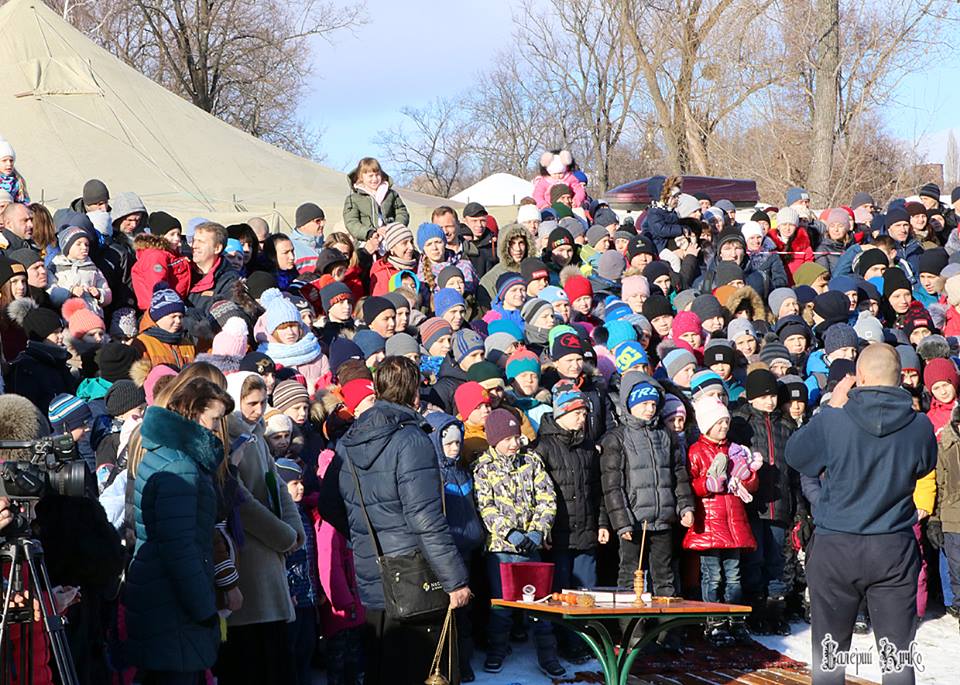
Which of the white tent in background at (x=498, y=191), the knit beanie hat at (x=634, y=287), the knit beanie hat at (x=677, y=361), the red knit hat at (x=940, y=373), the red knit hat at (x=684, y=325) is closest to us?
the knit beanie hat at (x=677, y=361)

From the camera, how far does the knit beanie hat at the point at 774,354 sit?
9812 millimetres

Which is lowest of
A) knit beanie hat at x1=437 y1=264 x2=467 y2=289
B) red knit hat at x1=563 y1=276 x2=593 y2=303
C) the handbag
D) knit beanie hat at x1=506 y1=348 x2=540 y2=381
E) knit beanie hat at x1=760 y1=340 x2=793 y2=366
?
the handbag

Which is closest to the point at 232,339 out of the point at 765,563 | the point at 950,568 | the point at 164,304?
the point at 164,304

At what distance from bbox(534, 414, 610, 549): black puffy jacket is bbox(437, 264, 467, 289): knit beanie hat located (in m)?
2.34

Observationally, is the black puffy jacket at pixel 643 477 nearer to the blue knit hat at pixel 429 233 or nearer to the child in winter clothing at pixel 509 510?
the child in winter clothing at pixel 509 510

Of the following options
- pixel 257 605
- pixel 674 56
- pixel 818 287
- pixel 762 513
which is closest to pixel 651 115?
pixel 674 56

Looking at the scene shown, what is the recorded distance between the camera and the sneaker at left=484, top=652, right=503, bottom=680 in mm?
7512

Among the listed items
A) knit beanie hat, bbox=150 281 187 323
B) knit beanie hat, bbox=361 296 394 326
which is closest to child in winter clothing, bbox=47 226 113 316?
knit beanie hat, bbox=150 281 187 323

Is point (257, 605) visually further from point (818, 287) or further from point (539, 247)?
point (818, 287)

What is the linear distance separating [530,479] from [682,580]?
1.74m

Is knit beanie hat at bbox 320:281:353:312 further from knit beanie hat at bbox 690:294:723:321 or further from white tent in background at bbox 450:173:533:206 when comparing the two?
white tent in background at bbox 450:173:533:206

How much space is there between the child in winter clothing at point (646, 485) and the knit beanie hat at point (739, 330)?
92.6 inches

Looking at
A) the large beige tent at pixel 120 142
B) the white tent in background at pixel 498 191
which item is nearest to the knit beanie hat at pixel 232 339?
the large beige tent at pixel 120 142

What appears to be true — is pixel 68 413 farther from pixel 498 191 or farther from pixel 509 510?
pixel 498 191
